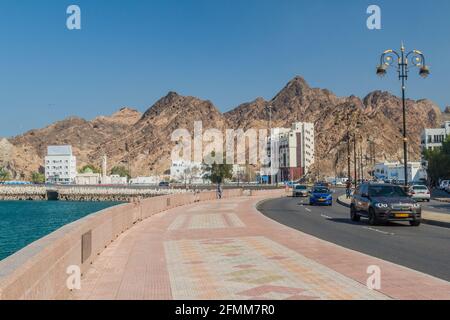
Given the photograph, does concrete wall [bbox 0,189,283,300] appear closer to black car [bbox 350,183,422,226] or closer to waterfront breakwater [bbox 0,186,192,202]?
black car [bbox 350,183,422,226]

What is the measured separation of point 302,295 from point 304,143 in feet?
604

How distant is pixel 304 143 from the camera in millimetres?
190375

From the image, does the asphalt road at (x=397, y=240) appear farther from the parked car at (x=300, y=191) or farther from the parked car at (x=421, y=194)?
the parked car at (x=300, y=191)

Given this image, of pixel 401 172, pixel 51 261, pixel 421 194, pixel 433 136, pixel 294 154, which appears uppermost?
pixel 433 136

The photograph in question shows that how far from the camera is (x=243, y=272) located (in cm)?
1074

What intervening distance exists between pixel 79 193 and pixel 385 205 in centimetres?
12495

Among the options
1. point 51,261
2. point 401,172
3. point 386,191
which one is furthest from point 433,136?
point 51,261

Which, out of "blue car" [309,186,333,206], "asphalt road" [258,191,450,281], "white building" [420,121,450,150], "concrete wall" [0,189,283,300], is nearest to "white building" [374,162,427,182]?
"white building" [420,121,450,150]

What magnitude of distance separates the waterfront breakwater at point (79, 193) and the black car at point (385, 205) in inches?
3832

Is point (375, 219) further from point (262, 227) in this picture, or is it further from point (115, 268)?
point (115, 268)

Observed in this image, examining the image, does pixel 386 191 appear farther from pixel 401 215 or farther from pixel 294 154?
pixel 294 154

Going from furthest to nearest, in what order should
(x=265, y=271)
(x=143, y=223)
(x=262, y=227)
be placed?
(x=143, y=223), (x=262, y=227), (x=265, y=271)

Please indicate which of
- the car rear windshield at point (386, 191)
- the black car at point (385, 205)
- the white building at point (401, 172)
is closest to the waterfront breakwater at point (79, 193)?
the white building at point (401, 172)

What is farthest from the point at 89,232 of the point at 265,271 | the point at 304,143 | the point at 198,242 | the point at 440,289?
the point at 304,143
